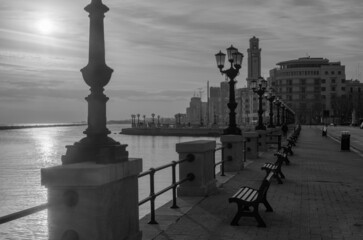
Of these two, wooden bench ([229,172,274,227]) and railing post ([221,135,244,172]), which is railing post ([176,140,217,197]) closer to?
wooden bench ([229,172,274,227])

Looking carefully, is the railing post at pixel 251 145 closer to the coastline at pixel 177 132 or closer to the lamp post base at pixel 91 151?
the lamp post base at pixel 91 151

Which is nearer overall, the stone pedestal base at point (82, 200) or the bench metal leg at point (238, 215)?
the stone pedestal base at point (82, 200)

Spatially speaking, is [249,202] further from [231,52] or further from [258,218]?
[231,52]

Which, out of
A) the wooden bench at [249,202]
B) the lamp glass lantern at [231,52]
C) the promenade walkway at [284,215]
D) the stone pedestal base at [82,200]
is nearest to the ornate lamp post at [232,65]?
the lamp glass lantern at [231,52]

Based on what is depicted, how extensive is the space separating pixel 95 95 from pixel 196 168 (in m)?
5.92

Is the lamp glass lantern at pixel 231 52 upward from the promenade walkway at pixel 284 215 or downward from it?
upward

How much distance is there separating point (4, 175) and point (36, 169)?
564cm

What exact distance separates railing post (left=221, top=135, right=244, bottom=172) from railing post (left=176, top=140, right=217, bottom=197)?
19.6ft

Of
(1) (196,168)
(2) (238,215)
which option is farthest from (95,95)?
(1) (196,168)

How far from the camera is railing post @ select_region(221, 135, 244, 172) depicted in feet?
60.9

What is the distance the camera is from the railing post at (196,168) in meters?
12.0

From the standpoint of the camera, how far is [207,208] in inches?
427

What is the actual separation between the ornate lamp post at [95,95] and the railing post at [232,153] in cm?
1215

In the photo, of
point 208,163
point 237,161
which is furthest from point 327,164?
point 208,163
